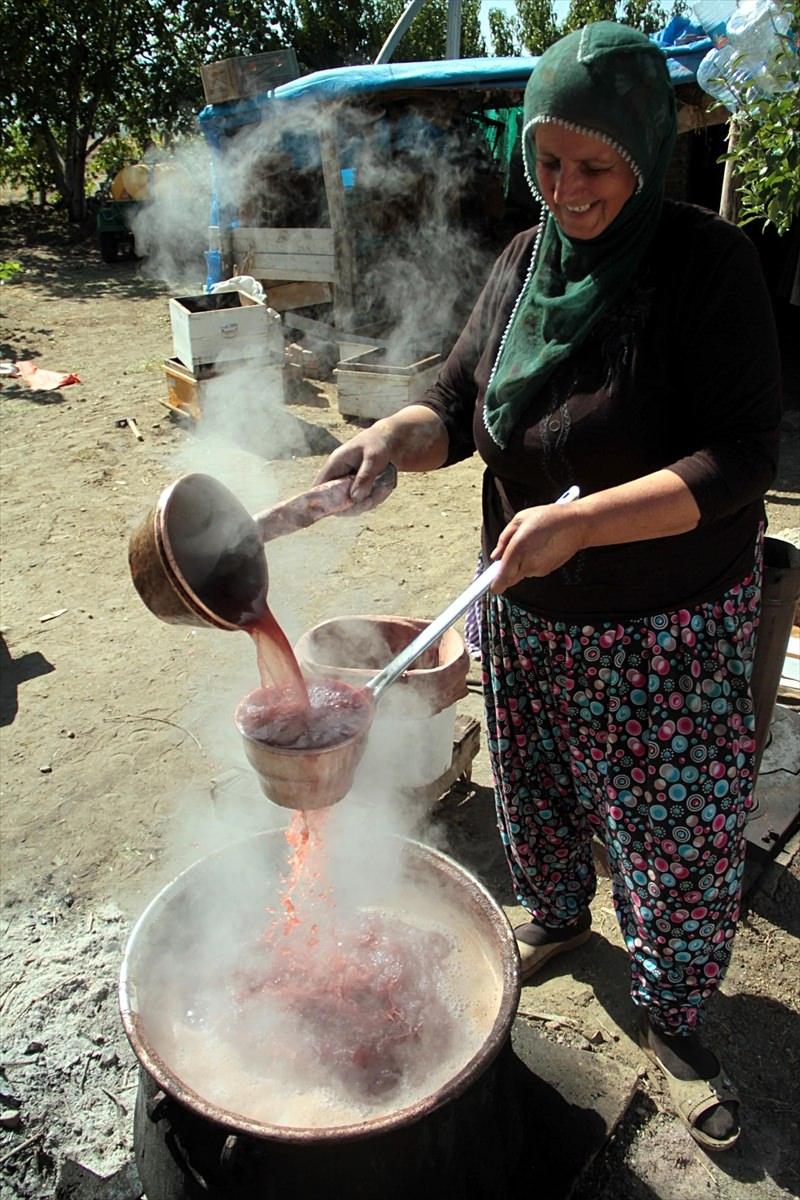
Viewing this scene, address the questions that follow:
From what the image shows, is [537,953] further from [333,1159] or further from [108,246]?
[108,246]

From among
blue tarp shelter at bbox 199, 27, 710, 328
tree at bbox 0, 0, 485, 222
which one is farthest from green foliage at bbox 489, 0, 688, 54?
blue tarp shelter at bbox 199, 27, 710, 328

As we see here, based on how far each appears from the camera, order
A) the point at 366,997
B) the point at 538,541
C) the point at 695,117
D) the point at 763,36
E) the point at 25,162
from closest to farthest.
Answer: the point at 538,541, the point at 366,997, the point at 763,36, the point at 695,117, the point at 25,162

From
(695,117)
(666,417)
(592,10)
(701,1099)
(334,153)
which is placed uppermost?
(592,10)

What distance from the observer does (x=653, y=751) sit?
1913mm

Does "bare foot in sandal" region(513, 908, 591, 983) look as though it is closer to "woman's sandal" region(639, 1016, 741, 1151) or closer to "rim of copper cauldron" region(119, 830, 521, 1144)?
"woman's sandal" region(639, 1016, 741, 1151)

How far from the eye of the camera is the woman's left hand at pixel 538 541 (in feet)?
5.28

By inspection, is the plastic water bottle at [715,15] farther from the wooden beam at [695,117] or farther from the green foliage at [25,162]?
the green foliage at [25,162]

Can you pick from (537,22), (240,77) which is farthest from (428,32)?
(240,77)

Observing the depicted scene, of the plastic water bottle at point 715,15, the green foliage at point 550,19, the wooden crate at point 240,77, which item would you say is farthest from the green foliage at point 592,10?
the plastic water bottle at point 715,15

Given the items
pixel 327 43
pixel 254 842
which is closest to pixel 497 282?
pixel 254 842

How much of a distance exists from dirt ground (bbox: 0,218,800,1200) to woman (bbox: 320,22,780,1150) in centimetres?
22

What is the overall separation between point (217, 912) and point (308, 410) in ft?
19.7

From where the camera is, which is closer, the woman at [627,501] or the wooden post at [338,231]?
the woman at [627,501]

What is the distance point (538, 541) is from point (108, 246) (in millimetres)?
13796
